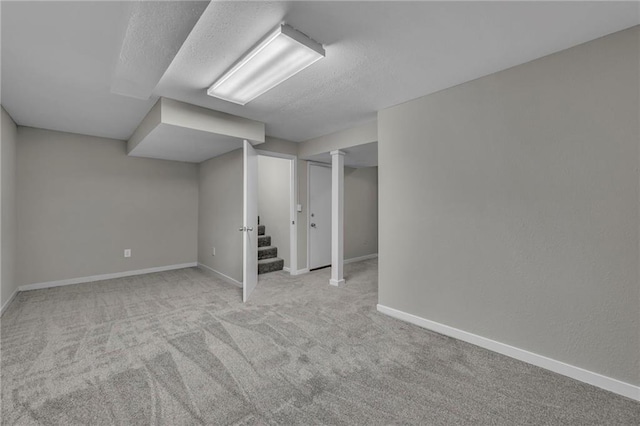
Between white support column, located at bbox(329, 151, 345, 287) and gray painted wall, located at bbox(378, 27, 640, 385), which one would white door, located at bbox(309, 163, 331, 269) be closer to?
white support column, located at bbox(329, 151, 345, 287)

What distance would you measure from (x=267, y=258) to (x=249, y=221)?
5.52 ft

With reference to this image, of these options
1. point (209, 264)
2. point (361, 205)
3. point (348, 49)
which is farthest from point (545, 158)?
point (209, 264)

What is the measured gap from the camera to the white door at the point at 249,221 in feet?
10.3

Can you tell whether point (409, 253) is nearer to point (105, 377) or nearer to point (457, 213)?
point (457, 213)

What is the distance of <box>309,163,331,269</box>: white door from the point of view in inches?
184

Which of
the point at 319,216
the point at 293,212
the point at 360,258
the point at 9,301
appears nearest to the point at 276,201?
the point at 293,212

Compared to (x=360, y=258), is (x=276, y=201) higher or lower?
higher

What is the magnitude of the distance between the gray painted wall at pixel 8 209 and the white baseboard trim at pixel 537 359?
170 inches

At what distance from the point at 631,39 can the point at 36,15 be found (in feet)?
11.2

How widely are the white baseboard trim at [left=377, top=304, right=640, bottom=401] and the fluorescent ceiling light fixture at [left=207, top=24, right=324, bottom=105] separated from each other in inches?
94.8

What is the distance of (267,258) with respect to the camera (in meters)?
4.77

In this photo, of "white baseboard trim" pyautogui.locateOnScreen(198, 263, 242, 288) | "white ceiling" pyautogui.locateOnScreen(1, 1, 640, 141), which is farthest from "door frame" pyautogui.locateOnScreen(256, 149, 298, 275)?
"white ceiling" pyautogui.locateOnScreen(1, 1, 640, 141)

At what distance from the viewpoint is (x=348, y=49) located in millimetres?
1777

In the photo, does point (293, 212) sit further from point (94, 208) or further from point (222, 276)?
point (94, 208)
